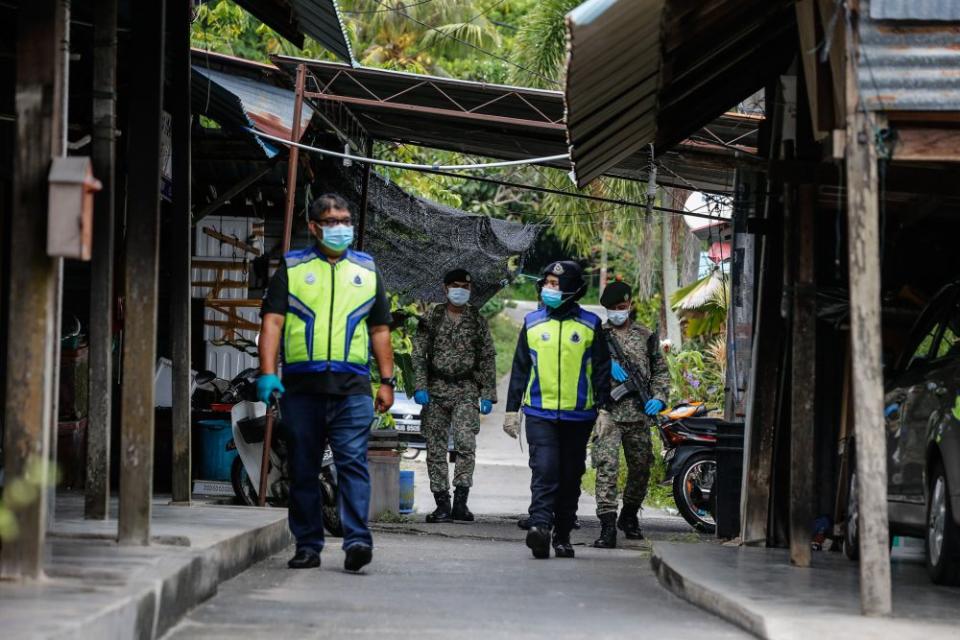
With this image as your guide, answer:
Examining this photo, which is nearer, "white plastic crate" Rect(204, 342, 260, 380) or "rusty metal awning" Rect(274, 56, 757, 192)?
"rusty metal awning" Rect(274, 56, 757, 192)

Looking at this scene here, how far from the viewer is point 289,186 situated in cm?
1291

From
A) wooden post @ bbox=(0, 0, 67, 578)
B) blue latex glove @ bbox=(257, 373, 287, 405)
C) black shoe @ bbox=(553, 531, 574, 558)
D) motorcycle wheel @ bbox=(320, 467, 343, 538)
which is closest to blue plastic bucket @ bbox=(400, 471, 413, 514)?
motorcycle wheel @ bbox=(320, 467, 343, 538)

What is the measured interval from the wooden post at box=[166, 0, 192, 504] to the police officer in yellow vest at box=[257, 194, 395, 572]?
124 centimetres

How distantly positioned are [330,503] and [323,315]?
3593mm

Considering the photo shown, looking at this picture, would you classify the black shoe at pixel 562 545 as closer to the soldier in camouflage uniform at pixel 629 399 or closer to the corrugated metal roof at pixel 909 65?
the soldier in camouflage uniform at pixel 629 399

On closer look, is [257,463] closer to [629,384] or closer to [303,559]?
[303,559]

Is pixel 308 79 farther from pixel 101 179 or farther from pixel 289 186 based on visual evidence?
pixel 101 179

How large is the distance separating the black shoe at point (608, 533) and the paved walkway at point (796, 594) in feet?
7.71

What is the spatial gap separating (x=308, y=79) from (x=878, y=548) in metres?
8.39

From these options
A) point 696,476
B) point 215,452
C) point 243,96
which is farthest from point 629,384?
point 243,96

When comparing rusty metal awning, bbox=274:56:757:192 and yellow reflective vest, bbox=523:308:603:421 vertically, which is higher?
rusty metal awning, bbox=274:56:757:192

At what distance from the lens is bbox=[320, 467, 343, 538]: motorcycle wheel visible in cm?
1257

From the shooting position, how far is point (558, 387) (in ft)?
37.0

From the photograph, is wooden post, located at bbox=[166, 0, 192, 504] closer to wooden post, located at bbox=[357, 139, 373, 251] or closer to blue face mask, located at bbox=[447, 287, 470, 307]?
blue face mask, located at bbox=[447, 287, 470, 307]
